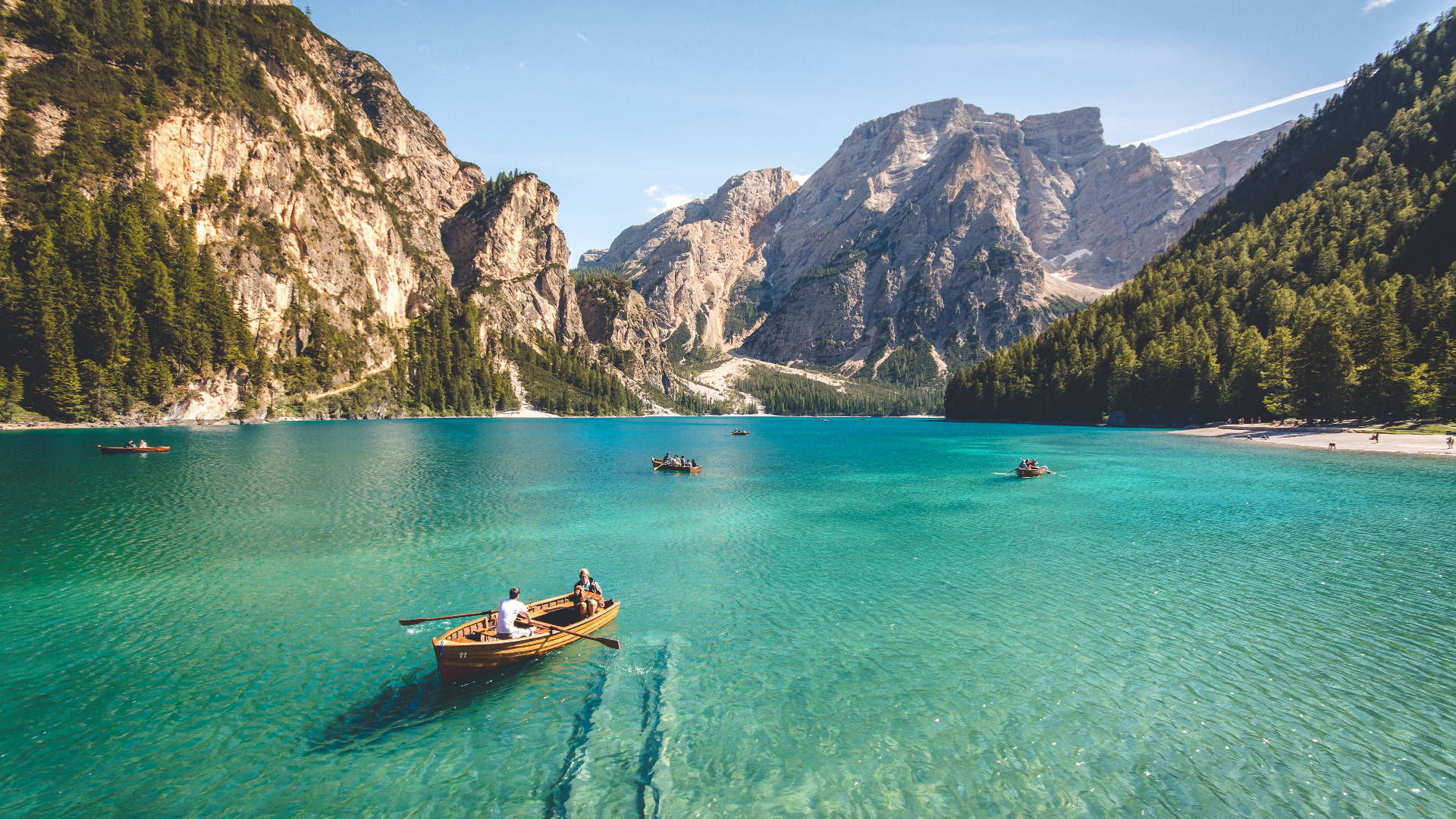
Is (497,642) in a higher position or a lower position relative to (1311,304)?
lower

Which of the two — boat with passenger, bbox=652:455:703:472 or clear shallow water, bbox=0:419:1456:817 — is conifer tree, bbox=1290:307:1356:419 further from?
boat with passenger, bbox=652:455:703:472

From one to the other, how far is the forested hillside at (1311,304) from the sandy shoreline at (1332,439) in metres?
6.07

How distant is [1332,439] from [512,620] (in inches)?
4795

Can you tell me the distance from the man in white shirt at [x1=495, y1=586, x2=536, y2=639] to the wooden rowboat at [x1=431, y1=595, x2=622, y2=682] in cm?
20

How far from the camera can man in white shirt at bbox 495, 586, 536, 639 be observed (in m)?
20.1

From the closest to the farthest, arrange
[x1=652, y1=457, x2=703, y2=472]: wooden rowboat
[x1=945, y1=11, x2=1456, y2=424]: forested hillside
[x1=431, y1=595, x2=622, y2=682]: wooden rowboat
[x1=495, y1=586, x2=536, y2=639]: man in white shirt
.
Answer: [x1=431, y1=595, x2=622, y2=682]: wooden rowboat < [x1=495, y1=586, x2=536, y2=639]: man in white shirt < [x1=652, y1=457, x2=703, y2=472]: wooden rowboat < [x1=945, y1=11, x2=1456, y2=424]: forested hillside

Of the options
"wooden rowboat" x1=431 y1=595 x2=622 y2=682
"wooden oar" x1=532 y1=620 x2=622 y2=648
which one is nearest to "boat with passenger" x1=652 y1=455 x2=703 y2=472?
"wooden rowboat" x1=431 y1=595 x2=622 y2=682

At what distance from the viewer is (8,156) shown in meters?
117

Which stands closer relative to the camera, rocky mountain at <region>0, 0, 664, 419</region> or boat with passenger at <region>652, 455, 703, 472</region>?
boat with passenger at <region>652, 455, 703, 472</region>

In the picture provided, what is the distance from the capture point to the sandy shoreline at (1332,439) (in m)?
74.8

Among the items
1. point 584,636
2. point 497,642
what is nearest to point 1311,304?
point 584,636

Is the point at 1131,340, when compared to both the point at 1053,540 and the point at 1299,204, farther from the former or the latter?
the point at 1053,540

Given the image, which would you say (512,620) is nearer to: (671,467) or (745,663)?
(745,663)

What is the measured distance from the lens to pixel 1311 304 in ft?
397
